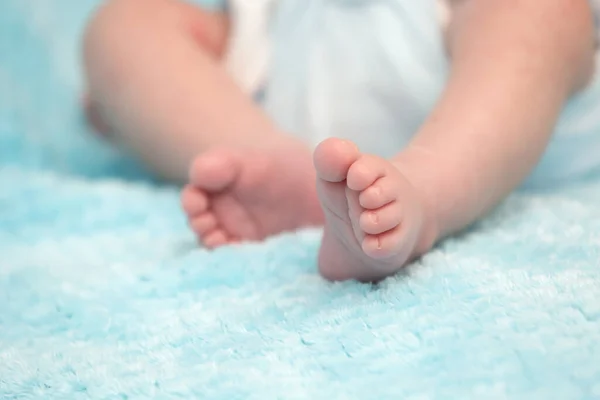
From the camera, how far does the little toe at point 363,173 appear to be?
426 mm

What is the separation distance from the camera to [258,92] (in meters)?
0.87

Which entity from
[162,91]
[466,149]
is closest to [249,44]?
[162,91]

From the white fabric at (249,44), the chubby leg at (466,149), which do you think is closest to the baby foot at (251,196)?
the chubby leg at (466,149)

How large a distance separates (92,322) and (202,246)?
5.7 inches

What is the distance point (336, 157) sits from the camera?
0.43m

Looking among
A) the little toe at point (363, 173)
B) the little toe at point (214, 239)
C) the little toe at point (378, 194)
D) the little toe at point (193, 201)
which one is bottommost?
the little toe at point (214, 239)

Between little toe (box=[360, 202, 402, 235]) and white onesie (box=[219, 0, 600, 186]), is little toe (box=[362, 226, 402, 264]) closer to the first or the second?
little toe (box=[360, 202, 402, 235])

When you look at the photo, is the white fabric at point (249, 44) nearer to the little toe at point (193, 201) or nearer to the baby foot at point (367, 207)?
the little toe at point (193, 201)

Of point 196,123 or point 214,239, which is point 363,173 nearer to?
point 214,239

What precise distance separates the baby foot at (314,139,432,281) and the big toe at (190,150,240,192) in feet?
0.47

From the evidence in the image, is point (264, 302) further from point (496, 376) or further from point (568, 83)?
point (568, 83)

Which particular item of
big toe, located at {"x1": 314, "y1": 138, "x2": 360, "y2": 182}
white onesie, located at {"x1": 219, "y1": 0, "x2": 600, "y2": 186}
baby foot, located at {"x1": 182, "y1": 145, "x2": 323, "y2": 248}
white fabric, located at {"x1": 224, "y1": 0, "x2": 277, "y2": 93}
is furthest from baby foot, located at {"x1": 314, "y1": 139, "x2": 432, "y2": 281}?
white fabric, located at {"x1": 224, "y1": 0, "x2": 277, "y2": 93}

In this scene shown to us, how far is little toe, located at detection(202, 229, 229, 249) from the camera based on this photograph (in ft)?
1.99

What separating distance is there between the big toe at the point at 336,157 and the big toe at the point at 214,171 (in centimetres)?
18
